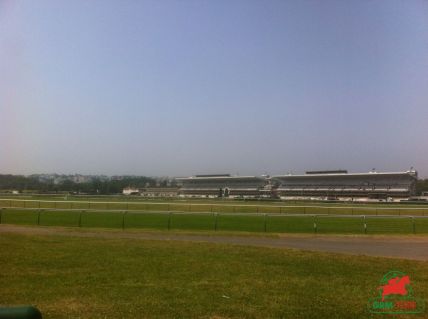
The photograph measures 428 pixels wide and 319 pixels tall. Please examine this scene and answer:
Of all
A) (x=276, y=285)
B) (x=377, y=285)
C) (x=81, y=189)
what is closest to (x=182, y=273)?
(x=276, y=285)

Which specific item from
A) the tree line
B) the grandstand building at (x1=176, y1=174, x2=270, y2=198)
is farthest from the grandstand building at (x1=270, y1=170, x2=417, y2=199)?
the tree line

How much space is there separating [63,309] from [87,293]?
1190 mm

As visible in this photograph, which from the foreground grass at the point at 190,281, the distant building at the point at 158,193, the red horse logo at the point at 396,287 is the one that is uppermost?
the red horse logo at the point at 396,287

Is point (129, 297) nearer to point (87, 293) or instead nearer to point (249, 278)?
point (87, 293)

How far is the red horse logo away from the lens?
346 inches

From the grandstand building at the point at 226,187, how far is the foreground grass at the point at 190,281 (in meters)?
134

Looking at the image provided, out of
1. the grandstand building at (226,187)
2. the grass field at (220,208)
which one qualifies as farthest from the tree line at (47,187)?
the grass field at (220,208)

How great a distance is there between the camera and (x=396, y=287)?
30.3ft

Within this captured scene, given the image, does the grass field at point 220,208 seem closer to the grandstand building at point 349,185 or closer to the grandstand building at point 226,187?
the grandstand building at point 349,185

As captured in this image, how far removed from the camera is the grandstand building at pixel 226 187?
152125mm

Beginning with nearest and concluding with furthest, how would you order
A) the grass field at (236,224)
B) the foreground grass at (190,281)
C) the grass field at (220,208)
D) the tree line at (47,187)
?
the foreground grass at (190,281)
the grass field at (236,224)
the grass field at (220,208)
the tree line at (47,187)

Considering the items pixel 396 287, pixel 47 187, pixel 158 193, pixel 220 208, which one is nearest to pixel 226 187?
pixel 158 193

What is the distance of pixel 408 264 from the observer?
42.8 feet

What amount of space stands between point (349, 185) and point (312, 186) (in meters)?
14.0
